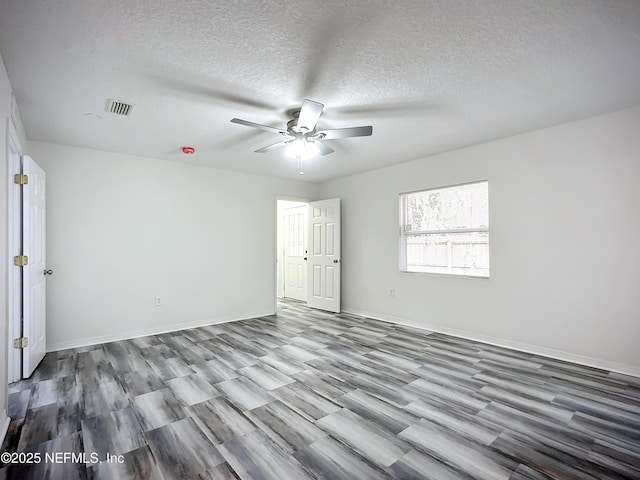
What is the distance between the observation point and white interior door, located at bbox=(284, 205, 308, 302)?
7203 millimetres

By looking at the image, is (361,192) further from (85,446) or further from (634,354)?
(85,446)

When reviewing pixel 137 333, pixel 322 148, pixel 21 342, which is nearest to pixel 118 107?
pixel 322 148

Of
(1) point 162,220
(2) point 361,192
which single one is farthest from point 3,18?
(2) point 361,192

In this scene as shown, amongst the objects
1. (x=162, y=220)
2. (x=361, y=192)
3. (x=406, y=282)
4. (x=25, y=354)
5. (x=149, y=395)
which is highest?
(x=361, y=192)

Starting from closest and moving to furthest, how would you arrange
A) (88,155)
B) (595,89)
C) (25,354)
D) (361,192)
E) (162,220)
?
(595,89) < (25,354) < (88,155) < (162,220) < (361,192)

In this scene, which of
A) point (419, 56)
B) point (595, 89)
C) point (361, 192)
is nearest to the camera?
point (419, 56)

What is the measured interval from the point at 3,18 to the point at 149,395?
2700mm

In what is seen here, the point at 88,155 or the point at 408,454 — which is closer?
the point at 408,454

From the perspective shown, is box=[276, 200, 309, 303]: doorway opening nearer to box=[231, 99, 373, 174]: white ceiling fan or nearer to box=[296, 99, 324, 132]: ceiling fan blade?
box=[231, 99, 373, 174]: white ceiling fan

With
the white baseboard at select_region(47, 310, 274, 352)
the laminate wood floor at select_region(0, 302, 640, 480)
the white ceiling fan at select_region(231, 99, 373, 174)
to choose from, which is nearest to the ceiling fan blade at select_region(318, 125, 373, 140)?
the white ceiling fan at select_region(231, 99, 373, 174)

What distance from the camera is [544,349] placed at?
3.58m

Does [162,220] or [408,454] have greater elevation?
[162,220]

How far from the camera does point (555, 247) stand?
138 inches

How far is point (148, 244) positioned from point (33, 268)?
4.78 ft
